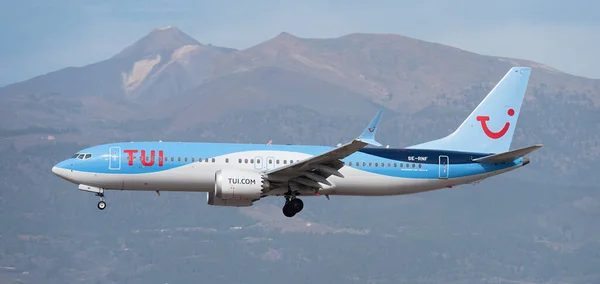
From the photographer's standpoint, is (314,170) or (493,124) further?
(493,124)

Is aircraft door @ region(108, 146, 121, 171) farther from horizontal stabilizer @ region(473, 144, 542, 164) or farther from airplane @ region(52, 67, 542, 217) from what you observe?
horizontal stabilizer @ region(473, 144, 542, 164)

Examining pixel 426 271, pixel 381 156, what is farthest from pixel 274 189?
pixel 426 271

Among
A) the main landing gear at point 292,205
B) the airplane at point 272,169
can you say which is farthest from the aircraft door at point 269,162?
the main landing gear at point 292,205

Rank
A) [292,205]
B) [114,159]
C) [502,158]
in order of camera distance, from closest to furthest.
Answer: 1. [114,159]
2. [292,205]
3. [502,158]

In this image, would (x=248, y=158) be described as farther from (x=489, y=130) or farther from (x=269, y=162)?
(x=489, y=130)

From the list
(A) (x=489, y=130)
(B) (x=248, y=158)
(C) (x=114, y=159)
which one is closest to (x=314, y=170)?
(B) (x=248, y=158)

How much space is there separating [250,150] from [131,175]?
650cm

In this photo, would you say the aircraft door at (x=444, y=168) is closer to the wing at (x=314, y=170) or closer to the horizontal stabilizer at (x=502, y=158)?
the horizontal stabilizer at (x=502, y=158)

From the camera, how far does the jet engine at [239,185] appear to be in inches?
2452

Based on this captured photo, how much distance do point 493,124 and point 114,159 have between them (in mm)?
22790

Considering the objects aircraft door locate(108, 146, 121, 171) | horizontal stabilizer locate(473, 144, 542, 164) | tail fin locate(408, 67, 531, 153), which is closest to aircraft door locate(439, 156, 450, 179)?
horizontal stabilizer locate(473, 144, 542, 164)

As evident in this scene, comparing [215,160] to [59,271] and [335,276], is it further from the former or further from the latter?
[59,271]

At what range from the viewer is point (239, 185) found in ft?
205

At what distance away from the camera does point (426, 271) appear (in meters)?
197
